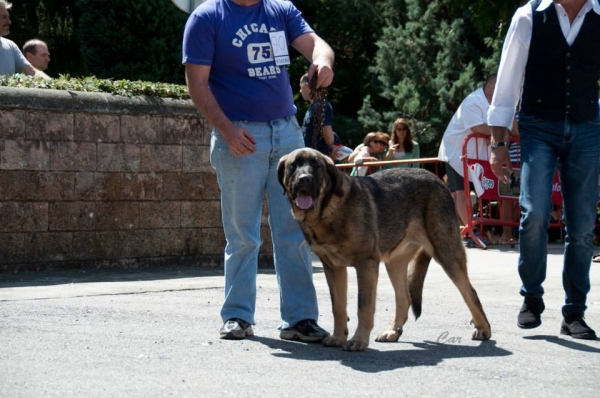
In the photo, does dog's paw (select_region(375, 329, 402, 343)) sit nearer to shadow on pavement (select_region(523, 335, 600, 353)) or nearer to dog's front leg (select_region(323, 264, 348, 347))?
dog's front leg (select_region(323, 264, 348, 347))

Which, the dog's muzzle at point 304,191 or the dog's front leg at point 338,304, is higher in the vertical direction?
the dog's muzzle at point 304,191

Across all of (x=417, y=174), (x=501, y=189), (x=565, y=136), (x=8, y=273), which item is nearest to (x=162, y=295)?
A: (x=8, y=273)

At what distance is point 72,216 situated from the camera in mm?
10398

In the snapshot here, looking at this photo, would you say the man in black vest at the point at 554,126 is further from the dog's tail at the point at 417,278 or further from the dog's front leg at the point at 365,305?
the dog's front leg at the point at 365,305

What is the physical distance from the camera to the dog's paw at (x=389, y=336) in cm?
670

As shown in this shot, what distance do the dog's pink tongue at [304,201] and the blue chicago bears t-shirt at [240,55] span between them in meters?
0.73

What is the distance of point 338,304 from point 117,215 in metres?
4.68

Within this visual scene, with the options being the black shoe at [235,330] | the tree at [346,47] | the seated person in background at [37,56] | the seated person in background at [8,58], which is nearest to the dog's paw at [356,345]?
the black shoe at [235,330]

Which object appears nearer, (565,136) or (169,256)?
(565,136)

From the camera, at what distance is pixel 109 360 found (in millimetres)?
5660

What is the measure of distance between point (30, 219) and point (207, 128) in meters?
2.05

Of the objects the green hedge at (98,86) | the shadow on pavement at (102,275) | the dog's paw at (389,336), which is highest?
the green hedge at (98,86)

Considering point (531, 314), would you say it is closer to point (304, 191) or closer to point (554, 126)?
point (554, 126)

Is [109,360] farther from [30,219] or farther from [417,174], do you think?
[30,219]
